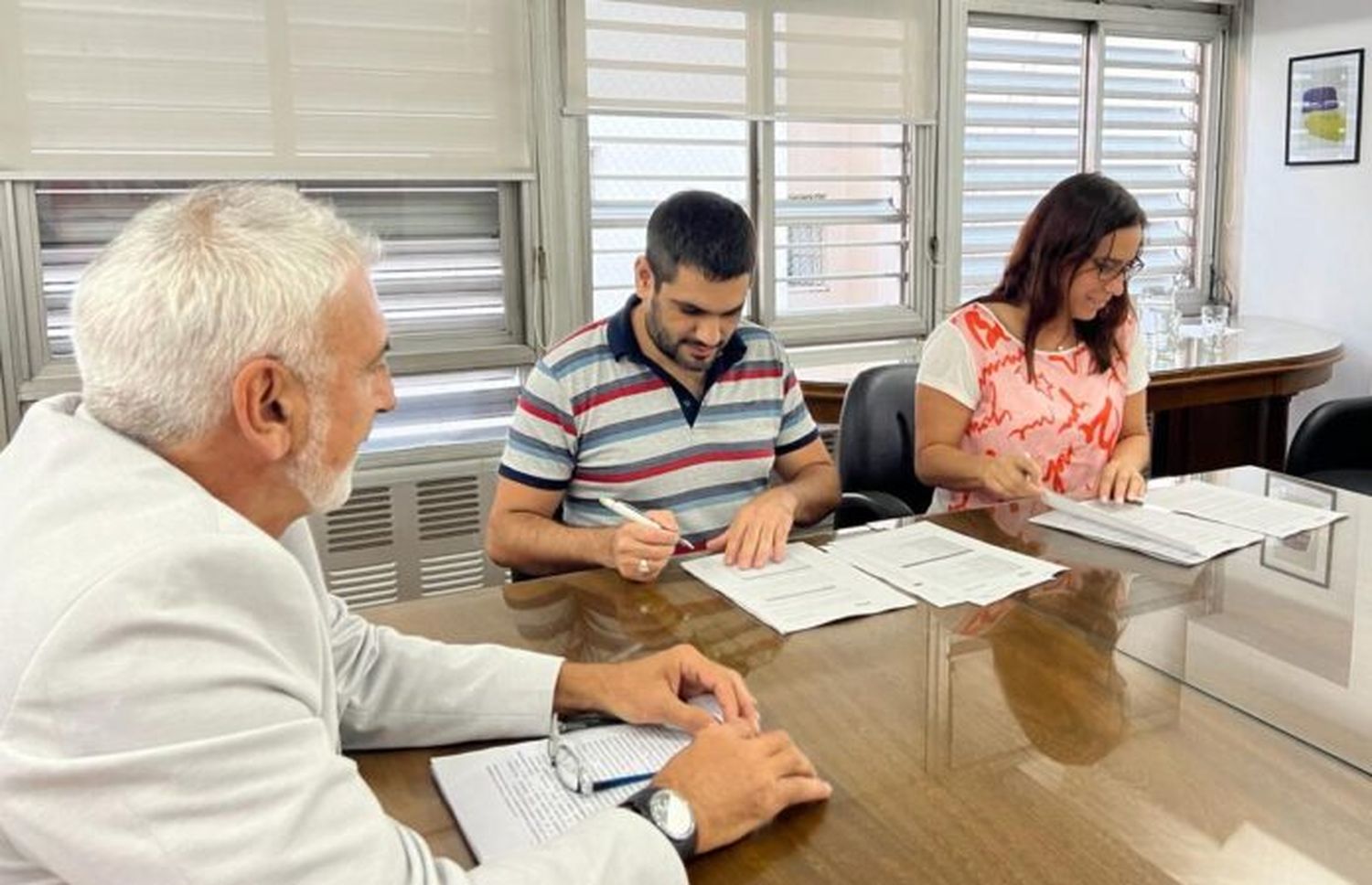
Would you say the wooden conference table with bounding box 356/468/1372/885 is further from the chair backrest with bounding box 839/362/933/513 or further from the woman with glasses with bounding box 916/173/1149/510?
the chair backrest with bounding box 839/362/933/513

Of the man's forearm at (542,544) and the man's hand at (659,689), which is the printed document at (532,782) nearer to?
the man's hand at (659,689)

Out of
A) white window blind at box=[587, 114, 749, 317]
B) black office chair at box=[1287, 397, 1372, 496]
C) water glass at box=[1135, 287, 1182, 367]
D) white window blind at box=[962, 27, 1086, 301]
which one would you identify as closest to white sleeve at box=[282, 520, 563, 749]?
white window blind at box=[587, 114, 749, 317]

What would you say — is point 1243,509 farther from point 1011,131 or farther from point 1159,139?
point 1159,139

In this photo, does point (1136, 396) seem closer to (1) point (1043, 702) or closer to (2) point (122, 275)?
(1) point (1043, 702)

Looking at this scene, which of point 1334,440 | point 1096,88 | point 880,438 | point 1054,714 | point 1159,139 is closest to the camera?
point 1054,714

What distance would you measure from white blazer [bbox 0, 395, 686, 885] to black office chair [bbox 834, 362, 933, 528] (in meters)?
1.60

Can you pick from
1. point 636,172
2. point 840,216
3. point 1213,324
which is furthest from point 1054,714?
point 1213,324

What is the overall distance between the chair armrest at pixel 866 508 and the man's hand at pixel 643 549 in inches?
28.2

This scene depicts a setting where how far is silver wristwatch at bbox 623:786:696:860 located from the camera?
2.78ft

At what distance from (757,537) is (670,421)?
37cm

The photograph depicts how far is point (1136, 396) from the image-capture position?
217 centimetres

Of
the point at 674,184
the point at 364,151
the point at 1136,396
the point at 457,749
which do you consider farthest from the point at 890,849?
the point at 674,184

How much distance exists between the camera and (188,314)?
73cm

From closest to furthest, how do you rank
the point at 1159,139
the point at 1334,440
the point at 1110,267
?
the point at 1110,267 → the point at 1334,440 → the point at 1159,139
